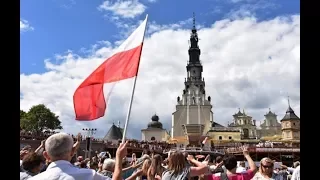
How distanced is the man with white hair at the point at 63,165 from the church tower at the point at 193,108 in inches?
4251

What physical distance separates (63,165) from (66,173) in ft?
0.29

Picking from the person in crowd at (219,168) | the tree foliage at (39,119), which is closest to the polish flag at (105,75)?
the person in crowd at (219,168)

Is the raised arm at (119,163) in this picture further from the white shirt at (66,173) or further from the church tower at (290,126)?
the church tower at (290,126)

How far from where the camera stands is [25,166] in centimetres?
490

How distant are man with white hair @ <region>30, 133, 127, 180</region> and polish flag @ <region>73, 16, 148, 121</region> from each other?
1826 mm

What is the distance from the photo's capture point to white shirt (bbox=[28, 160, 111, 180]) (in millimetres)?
3156

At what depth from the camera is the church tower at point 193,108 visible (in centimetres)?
11562

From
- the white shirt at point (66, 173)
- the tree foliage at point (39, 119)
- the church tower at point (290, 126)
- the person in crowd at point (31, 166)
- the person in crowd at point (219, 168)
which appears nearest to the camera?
the white shirt at point (66, 173)

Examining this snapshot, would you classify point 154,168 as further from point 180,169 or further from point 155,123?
point 155,123

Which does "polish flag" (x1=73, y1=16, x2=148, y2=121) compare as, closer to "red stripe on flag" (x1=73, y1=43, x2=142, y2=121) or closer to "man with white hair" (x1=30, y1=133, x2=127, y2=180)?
"red stripe on flag" (x1=73, y1=43, x2=142, y2=121)
